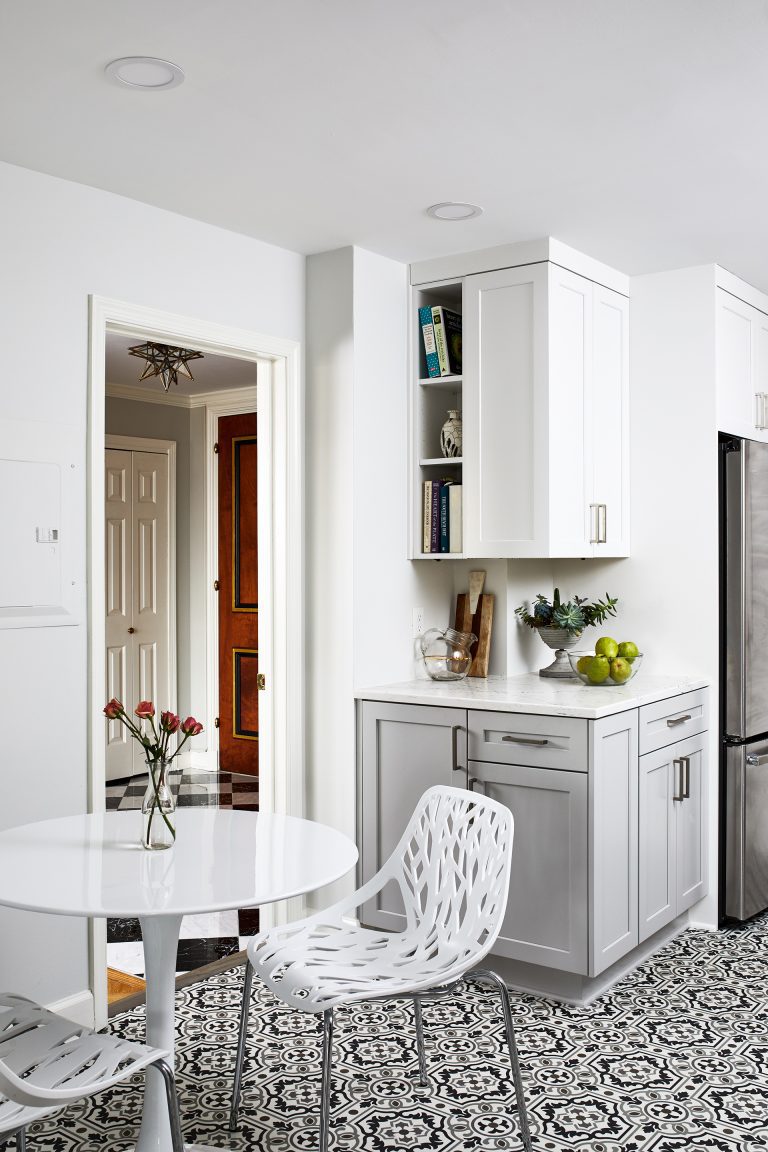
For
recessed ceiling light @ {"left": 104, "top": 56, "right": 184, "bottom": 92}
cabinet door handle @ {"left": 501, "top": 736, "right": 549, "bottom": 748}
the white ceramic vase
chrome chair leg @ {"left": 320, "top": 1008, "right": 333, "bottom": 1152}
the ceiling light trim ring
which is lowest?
chrome chair leg @ {"left": 320, "top": 1008, "right": 333, "bottom": 1152}

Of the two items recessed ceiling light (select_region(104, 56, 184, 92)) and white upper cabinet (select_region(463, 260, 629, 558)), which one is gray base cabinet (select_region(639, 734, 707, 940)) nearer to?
white upper cabinet (select_region(463, 260, 629, 558))

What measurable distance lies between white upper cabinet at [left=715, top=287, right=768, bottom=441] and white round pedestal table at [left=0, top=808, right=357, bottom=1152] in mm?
2491

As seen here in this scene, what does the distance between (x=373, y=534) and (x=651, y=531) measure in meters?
1.14

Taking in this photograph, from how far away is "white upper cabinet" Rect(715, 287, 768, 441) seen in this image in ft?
13.1

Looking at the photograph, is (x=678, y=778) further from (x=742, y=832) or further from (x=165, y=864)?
(x=165, y=864)

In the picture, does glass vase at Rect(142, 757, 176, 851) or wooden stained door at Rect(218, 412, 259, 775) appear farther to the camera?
wooden stained door at Rect(218, 412, 259, 775)

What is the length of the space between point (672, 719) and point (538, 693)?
1.71 feet

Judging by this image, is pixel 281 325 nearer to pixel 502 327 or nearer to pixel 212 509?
pixel 502 327

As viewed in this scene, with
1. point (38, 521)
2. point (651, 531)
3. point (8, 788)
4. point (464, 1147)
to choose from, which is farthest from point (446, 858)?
point (651, 531)

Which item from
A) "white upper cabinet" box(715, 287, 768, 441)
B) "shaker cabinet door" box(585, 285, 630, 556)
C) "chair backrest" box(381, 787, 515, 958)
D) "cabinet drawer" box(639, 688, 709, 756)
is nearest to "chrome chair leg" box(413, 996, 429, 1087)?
"chair backrest" box(381, 787, 515, 958)

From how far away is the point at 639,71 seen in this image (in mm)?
2328

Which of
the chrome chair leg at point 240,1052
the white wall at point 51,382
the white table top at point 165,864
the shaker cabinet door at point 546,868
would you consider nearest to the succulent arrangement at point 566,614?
the shaker cabinet door at point 546,868

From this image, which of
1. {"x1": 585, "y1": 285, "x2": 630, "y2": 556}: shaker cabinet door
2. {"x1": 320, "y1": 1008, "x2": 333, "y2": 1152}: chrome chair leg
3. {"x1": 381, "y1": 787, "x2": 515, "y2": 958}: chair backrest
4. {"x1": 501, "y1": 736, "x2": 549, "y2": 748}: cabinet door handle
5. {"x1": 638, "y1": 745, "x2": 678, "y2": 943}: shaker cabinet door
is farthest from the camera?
{"x1": 585, "y1": 285, "x2": 630, "y2": 556}: shaker cabinet door

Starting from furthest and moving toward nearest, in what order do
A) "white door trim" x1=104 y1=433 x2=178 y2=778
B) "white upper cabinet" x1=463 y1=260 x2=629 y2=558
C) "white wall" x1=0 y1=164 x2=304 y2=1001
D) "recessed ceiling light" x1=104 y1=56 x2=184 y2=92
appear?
"white door trim" x1=104 y1=433 x2=178 y2=778 → "white upper cabinet" x1=463 y1=260 x2=629 y2=558 → "white wall" x1=0 y1=164 x2=304 y2=1001 → "recessed ceiling light" x1=104 y1=56 x2=184 y2=92
